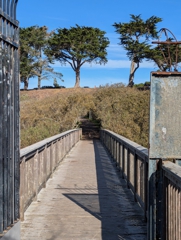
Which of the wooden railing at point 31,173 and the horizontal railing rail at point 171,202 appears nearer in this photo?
the horizontal railing rail at point 171,202

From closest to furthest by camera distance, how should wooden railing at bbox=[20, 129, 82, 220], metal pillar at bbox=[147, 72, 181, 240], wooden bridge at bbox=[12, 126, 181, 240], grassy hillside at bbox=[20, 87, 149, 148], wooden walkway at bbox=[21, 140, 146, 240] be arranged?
wooden bridge at bbox=[12, 126, 181, 240]
metal pillar at bbox=[147, 72, 181, 240]
wooden walkway at bbox=[21, 140, 146, 240]
wooden railing at bbox=[20, 129, 82, 220]
grassy hillside at bbox=[20, 87, 149, 148]

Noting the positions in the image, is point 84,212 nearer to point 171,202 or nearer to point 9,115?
point 171,202

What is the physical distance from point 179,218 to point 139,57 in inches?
1963

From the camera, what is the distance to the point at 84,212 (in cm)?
686

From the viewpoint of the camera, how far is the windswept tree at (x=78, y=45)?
56812mm

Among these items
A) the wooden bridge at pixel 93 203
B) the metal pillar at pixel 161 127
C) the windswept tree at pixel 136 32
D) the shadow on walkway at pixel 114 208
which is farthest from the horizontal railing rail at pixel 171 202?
the windswept tree at pixel 136 32

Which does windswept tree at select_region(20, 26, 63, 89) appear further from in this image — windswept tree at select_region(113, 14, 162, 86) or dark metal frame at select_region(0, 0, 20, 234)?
dark metal frame at select_region(0, 0, 20, 234)

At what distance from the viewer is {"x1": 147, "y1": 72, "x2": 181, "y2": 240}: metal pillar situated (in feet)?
14.9

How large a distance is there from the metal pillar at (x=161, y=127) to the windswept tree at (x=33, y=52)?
188 feet

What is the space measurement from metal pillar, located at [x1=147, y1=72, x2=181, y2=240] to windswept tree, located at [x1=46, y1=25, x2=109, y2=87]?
52.9 meters

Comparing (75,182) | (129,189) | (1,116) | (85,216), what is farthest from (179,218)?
(75,182)

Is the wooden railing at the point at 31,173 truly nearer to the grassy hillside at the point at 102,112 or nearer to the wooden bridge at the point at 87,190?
the wooden bridge at the point at 87,190

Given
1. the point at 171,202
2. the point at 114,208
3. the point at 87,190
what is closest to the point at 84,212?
the point at 114,208

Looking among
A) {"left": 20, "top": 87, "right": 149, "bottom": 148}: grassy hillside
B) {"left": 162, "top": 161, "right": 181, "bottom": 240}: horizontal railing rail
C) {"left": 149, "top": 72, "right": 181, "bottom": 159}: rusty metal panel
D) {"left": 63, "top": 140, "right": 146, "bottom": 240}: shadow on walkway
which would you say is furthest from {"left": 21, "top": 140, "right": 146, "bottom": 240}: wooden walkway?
{"left": 20, "top": 87, "right": 149, "bottom": 148}: grassy hillside
